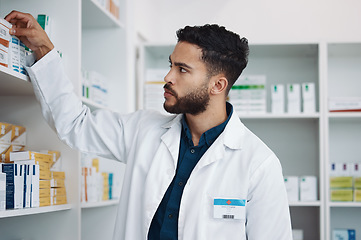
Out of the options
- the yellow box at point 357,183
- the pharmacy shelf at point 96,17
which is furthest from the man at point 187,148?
the yellow box at point 357,183

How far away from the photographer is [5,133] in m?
2.17

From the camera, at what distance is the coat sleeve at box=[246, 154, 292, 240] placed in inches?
80.8

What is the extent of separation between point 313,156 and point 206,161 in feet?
7.32

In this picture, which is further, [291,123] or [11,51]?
[291,123]

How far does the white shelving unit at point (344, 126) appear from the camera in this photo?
158 inches

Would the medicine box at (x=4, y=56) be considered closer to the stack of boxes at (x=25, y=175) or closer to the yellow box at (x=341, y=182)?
the stack of boxes at (x=25, y=175)

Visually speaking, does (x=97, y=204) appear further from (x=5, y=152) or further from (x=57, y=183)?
(x=5, y=152)

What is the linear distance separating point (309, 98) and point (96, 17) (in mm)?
1544

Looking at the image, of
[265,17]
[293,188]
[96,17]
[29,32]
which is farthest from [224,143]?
[265,17]

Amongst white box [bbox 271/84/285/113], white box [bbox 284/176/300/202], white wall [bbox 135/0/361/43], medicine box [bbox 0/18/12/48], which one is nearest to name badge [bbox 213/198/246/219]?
medicine box [bbox 0/18/12/48]

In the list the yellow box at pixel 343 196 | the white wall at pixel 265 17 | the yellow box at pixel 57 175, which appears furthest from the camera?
the white wall at pixel 265 17

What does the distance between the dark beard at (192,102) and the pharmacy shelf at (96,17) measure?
91 cm

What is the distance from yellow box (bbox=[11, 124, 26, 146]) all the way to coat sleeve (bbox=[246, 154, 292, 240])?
3.17ft

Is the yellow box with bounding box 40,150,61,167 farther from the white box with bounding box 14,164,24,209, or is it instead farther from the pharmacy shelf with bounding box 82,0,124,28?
the pharmacy shelf with bounding box 82,0,124,28
